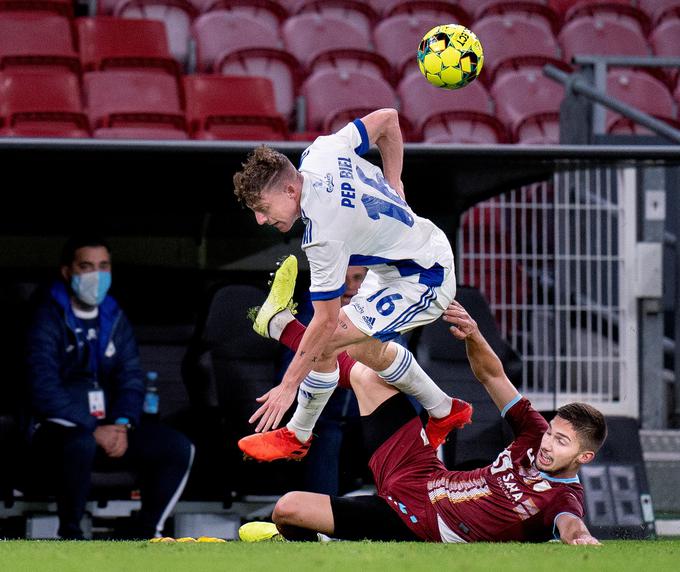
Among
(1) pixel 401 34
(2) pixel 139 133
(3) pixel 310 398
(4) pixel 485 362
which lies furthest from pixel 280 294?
(1) pixel 401 34

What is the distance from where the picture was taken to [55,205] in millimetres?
7949

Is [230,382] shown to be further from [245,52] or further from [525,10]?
[525,10]

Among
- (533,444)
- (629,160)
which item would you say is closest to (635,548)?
(533,444)

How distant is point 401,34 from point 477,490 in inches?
287

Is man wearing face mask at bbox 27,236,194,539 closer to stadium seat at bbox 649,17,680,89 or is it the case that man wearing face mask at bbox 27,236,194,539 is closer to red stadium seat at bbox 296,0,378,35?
→ red stadium seat at bbox 296,0,378,35

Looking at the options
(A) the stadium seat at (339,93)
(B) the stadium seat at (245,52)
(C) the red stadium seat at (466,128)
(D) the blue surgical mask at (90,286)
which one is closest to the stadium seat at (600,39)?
(C) the red stadium seat at (466,128)

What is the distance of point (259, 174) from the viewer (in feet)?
16.3

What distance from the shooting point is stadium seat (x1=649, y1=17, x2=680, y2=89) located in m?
12.3

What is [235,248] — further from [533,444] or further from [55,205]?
[533,444]

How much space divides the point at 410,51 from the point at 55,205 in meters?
4.82

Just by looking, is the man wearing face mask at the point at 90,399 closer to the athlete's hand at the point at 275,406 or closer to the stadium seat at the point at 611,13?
the athlete's hand at the point at 275,406

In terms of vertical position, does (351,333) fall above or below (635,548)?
above

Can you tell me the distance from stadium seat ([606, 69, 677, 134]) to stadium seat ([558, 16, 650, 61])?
0.93 feet

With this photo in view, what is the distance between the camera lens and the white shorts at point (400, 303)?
18.1ft
